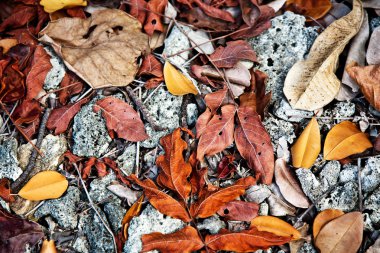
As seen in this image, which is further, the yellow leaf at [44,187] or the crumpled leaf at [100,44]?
the crumpled leaf at [100,44]

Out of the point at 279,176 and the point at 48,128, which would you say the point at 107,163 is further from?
the point at 279,176

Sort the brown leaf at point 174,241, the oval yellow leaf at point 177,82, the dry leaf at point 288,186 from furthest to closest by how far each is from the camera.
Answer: the oval yellow leaf at point 177,82 < the dry leaf at point 288,186 < the brown leaf at point 174,241

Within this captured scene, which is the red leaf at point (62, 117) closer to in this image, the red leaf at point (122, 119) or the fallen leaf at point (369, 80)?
the red leaf at point (122, 119)

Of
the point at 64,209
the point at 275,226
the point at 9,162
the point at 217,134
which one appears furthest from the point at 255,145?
the point at 9,162

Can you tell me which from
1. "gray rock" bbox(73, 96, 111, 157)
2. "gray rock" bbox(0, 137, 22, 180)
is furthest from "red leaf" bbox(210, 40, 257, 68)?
"gray rock" bbox(0, 137, 22, 180)

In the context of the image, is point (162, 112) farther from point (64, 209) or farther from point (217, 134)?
point (64, 209)

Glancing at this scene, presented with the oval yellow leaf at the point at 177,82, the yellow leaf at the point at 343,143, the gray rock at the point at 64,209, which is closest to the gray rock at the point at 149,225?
the gray rock at the point at 64,209

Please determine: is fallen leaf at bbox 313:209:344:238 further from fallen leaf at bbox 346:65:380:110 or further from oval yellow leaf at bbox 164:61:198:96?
oval yellow leaf at bbox 164:61:198:96
